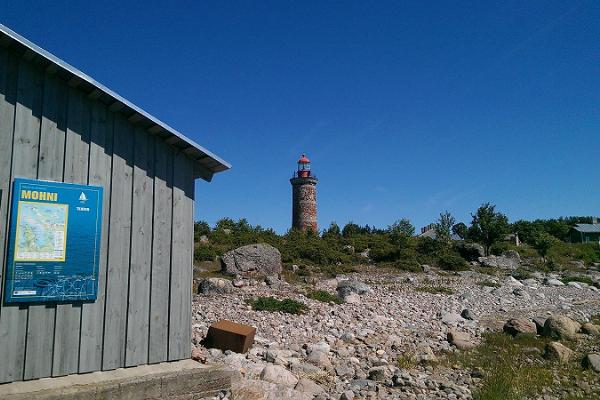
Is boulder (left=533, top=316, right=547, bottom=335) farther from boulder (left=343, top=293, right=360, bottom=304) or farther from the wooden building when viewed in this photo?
the wooden building

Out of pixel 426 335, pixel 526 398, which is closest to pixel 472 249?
pixel 426 335

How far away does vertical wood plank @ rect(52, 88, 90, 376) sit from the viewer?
521cm

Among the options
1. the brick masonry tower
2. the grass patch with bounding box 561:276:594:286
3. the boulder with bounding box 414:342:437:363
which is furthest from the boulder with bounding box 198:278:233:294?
the brick masonry tower

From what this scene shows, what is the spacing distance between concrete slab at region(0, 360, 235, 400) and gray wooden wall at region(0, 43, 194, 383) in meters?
0.14

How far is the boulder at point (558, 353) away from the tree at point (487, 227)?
30.1m

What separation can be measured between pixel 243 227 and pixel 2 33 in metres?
36.4

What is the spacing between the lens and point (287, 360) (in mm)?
7852

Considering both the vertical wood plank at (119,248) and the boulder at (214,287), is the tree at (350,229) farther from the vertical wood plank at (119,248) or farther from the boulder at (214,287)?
the vertical wood plank at (119,248)

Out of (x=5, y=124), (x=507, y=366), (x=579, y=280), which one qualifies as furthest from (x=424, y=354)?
(x=579, y=280)

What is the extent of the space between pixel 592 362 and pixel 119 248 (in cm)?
813

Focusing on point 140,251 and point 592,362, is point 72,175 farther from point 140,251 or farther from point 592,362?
point 592,362

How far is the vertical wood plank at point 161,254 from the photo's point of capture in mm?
6000

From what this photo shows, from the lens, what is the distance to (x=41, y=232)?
5184 mm

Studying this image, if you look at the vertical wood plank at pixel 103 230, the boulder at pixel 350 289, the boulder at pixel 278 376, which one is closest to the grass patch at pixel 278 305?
the boulder at pixel 350 289
